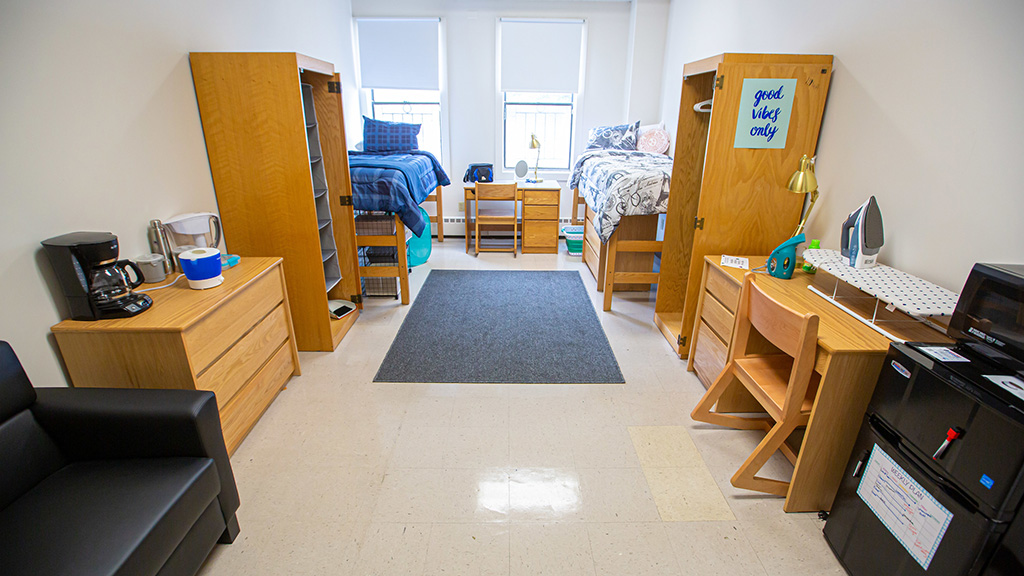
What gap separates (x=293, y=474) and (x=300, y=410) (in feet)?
1.56

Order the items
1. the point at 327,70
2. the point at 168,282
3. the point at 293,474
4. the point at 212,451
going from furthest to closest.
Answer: the point at 327,70 < the point at 168,282 < the point at 293,474 < the point at 212,451

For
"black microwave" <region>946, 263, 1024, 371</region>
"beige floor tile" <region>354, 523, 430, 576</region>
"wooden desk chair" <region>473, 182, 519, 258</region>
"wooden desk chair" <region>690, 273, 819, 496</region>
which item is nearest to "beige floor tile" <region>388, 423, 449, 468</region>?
"beige floor tile" <region>354, 523, 430, 576</region>

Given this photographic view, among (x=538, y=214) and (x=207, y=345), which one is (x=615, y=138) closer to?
(x=538, y=214)

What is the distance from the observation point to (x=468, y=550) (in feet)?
5.20

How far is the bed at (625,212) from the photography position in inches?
129

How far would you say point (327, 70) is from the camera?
2.80 m

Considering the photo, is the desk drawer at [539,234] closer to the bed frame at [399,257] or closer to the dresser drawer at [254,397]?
the bed frame at [399,257]

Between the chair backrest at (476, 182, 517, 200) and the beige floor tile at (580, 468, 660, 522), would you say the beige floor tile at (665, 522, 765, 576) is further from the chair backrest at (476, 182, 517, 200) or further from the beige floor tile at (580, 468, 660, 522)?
the chair backrest at (476, 182, 517, 200)

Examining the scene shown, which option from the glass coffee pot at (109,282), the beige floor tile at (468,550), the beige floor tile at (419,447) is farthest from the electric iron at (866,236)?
the glass coffee pot at (109,282)

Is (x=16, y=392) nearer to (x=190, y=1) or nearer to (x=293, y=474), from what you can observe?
(x=293, y=474)

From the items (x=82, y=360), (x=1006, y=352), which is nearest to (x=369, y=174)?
(x=82, y=360)

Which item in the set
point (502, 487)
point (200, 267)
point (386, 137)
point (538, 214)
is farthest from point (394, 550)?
point (386, 137)

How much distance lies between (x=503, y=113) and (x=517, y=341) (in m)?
3.31

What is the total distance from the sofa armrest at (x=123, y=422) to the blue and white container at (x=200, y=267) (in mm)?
633
